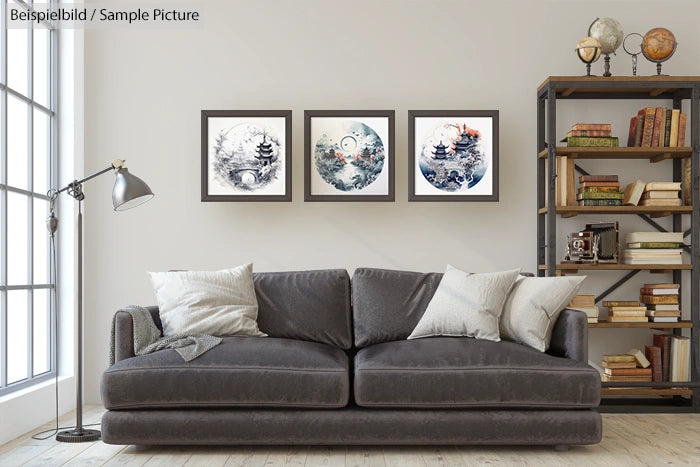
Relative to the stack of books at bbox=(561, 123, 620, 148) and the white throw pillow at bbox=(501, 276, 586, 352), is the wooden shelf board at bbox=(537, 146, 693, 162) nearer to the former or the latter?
the stack of books at bbox=(561, 123, 620, 148)

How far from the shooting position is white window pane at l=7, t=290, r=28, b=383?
4.16 m

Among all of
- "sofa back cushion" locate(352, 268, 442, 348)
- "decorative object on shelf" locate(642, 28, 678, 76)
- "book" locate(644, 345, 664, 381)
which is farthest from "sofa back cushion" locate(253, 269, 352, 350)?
"decorative object on shelf" locate(642, 28, 678, 76)

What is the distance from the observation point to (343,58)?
16.7 ft

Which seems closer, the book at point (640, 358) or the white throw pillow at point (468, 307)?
the white throw pillow at point (468, 307)

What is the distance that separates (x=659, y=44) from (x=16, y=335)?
4092 millimetres

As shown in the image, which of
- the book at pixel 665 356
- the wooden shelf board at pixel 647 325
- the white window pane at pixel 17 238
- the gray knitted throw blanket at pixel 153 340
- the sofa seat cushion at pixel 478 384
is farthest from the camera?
the book at pixel 665 356

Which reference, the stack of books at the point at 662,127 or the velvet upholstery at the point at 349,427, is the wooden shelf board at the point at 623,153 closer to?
the stack of books at the point at 662,127

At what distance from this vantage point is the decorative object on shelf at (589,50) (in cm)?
477

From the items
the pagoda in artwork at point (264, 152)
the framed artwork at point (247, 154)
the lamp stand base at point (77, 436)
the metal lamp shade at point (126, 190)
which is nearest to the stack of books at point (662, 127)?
the framed artwork at point (247, 154)

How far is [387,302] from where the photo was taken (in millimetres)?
4312

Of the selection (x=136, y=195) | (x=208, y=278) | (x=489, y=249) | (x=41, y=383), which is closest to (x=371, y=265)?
(x=489, y=249)

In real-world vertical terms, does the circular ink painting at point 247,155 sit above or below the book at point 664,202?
above

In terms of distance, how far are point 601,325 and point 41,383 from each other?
3.24 m

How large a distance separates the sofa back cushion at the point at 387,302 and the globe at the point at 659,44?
195 centimetres
